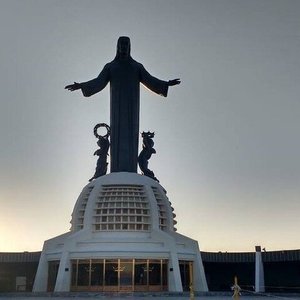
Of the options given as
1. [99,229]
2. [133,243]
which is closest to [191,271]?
[133,243]

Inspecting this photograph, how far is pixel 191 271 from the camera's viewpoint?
42.6 meters

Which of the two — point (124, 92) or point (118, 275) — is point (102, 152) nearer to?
point (124, 92)

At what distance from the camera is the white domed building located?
39438 mm

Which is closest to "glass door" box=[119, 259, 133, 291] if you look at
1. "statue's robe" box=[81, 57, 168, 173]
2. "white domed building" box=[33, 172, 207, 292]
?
"white domed building" box=[33, 172, 207, 292]

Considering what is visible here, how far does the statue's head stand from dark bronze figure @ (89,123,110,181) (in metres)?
7.21

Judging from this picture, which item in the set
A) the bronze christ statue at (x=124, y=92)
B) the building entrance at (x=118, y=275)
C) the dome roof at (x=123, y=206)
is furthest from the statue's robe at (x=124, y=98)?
the building entrance at (x=118, y=275)

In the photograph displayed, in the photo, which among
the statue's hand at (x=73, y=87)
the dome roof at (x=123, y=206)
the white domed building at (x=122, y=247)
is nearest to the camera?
the white domed building at (x=122, y=247)

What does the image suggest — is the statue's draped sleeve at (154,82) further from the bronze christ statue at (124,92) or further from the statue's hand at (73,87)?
the statue's hand at (73,87)

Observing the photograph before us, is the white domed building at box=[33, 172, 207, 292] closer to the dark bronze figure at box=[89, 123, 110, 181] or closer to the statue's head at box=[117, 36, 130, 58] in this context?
the dark bronze figure at box=[89, 123, 110, 181]

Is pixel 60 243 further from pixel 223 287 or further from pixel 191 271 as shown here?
pixel 223 287

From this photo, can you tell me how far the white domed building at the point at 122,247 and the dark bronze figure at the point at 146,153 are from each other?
3157 mm

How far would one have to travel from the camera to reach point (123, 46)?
50.8 metres

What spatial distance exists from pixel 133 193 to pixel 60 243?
752 cm

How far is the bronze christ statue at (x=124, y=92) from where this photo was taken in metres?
50.0
